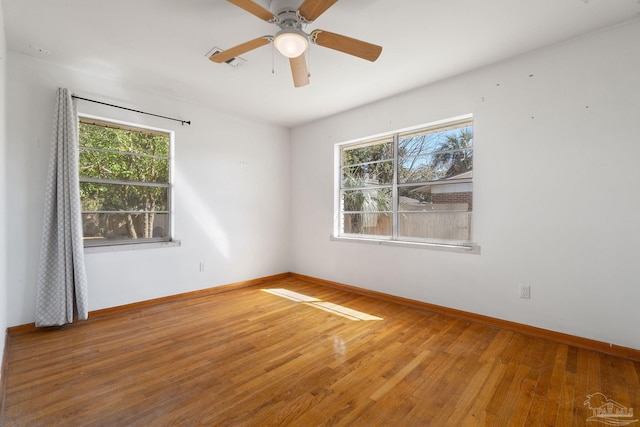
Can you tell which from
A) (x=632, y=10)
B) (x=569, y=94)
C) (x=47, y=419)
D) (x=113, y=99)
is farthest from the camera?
(x=113, y=99)

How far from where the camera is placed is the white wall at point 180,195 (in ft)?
9.05

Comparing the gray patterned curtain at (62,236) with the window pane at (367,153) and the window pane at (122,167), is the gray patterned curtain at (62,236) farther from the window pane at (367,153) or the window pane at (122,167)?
the window pane at (367,153)

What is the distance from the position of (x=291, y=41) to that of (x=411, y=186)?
242 cm

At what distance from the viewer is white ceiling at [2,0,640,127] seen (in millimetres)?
2086

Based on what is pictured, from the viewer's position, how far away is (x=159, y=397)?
181 centimetres

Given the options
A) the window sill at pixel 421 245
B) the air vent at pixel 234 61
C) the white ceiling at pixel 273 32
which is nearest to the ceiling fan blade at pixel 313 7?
the white ceiling at pixel 273 32

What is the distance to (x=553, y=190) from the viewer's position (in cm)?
259

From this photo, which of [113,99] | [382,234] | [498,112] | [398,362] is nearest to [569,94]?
[498,112]

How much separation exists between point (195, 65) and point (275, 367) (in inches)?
116

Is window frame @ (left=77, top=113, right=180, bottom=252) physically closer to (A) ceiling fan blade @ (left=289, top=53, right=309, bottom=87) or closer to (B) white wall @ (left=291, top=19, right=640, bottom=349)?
(A) ceiling fan blade @ (left=289, top=53, right=309, bottom=87)

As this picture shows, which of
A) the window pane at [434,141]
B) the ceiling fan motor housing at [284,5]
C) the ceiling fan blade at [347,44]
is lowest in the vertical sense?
the window pane at [434,141]

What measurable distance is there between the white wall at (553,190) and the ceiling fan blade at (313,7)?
2036mm

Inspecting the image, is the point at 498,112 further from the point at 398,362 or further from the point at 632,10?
the point at 398,362

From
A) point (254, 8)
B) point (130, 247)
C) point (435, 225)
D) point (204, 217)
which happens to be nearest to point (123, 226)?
point (130, 247)
